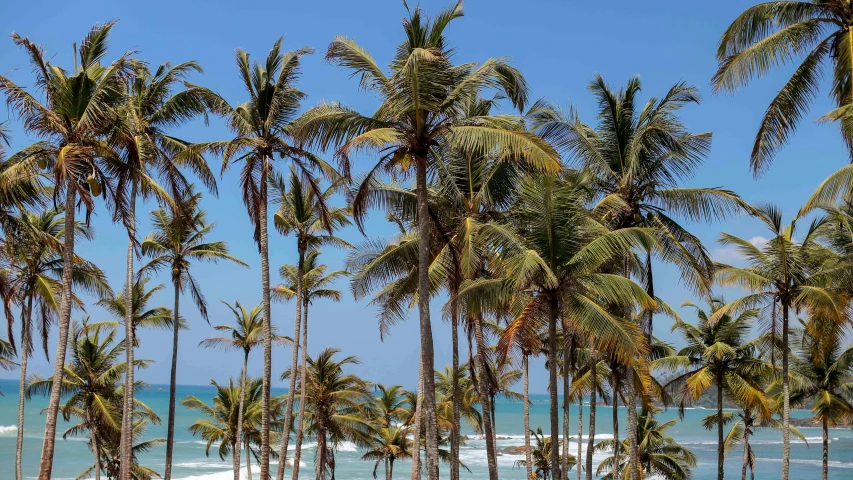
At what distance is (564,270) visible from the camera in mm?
15742

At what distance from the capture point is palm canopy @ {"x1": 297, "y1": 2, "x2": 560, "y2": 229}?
1422 cm

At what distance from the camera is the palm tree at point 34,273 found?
57.7 feet

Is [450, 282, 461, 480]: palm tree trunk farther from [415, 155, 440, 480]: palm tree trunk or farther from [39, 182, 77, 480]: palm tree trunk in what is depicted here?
[39, 182, 77, 480]: palm tree trunk

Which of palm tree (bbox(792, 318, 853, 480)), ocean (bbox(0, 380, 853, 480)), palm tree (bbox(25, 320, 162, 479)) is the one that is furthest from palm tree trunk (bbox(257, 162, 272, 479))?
ocean (bbox(0, 380, 853, 480))

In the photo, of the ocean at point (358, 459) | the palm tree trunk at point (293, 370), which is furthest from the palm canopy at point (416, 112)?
the ocean at point (358, 459)

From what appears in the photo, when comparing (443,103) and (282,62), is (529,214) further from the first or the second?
(282,62)

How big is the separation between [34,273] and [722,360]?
21.9 m

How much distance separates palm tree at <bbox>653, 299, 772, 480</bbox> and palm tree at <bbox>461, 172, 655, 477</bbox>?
481 inches

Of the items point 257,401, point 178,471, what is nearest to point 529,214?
point 257,401

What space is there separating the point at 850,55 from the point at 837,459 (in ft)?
215

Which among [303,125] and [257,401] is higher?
[303,125]

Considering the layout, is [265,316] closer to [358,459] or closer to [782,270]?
[782,270]

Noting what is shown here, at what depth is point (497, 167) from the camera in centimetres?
1944

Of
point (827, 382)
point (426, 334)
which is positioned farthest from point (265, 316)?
point (827, 382)
